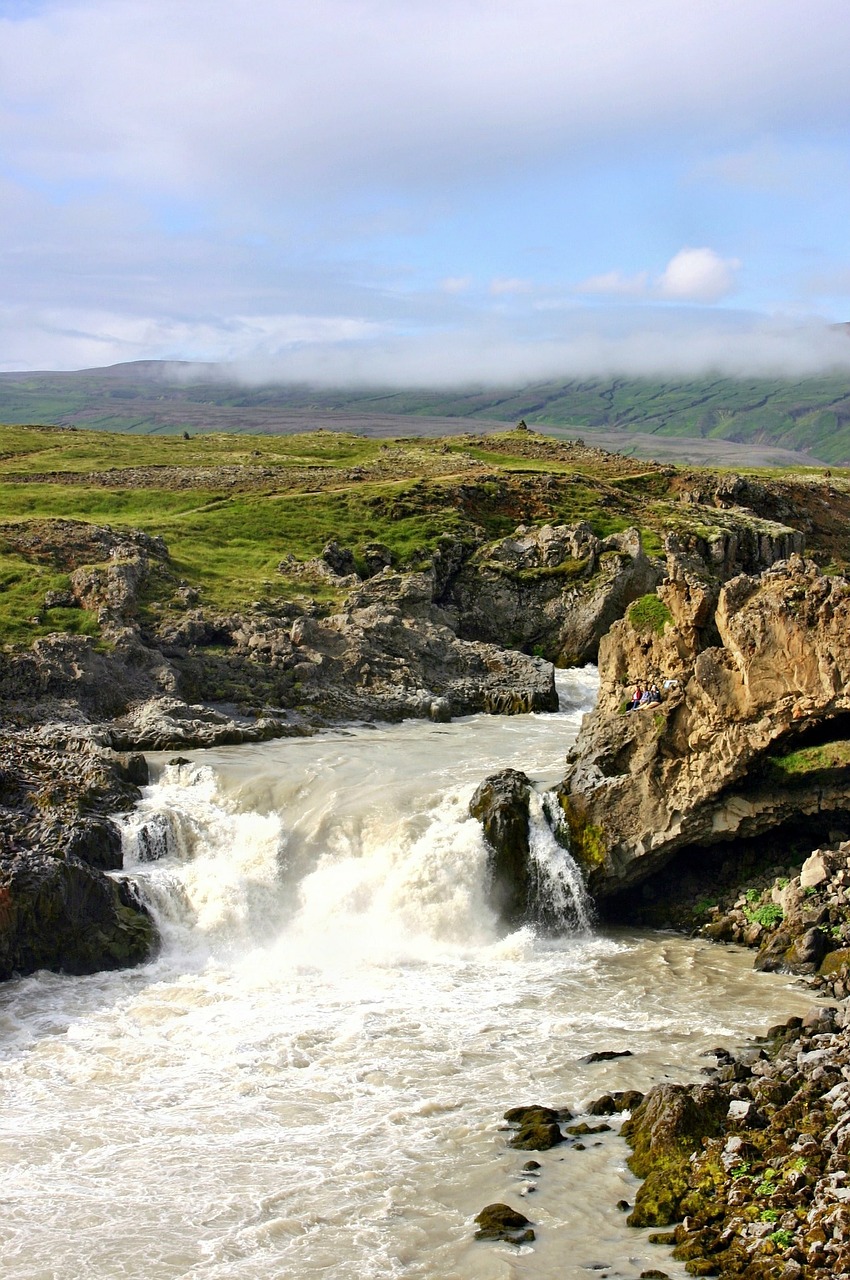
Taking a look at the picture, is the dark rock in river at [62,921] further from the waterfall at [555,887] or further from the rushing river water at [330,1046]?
the waterfall at [555,887]

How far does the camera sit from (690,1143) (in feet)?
66.6

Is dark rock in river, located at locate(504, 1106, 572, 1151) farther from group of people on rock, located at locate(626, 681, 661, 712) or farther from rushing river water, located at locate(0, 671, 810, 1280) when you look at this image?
group of people on rock, located at locate(626, 681, 661, 712)

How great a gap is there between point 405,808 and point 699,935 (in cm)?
A: 1033

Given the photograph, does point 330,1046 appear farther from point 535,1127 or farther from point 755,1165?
point 755,1165

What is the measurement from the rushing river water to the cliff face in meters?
2.23

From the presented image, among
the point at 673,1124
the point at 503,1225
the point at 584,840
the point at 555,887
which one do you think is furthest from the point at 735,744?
the point at 503,1225

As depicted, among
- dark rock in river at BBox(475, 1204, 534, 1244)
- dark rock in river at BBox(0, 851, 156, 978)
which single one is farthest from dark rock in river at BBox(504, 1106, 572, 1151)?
dark rock in river at BBox(0, 851, 156, 978)

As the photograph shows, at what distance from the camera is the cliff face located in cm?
3456

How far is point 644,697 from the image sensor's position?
39.8 m

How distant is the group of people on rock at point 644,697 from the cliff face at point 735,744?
4.47 feet

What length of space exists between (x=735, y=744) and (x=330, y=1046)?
15650 millimetres

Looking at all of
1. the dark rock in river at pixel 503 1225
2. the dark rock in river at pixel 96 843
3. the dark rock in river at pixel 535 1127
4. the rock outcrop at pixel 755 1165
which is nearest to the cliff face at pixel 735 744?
the rock outcrop at pixel 755 1165

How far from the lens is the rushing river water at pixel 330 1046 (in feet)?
63.8

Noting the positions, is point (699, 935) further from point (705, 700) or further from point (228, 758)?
point (228, 758)
